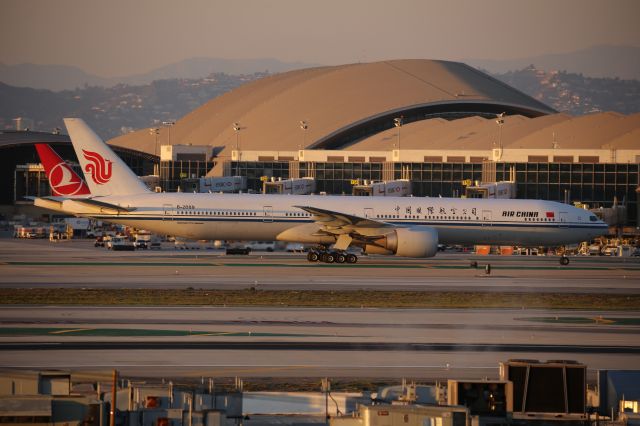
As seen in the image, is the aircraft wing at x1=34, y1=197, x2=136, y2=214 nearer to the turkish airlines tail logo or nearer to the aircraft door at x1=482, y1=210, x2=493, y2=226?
the turkish airlines tail logo

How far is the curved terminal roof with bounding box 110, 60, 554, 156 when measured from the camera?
127000 millimetres

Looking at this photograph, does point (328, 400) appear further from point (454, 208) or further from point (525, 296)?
point (454, 208)

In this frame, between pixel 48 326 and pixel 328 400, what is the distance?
1393cm

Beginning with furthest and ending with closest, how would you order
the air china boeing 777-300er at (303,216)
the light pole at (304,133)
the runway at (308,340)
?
the light pole at (304,133), the air china boeing 777-300er at (303,216), the runway at (308,340)

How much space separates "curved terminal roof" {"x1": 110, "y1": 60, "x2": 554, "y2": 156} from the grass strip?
8330 centimetres

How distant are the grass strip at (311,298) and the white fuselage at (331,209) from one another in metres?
17.5

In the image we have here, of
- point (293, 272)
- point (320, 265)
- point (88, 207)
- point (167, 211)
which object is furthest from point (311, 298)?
point (88, 207)

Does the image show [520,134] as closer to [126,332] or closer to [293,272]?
[293,272]

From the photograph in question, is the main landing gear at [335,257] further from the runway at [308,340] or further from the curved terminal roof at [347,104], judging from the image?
the curved terminal roof at [347,104]

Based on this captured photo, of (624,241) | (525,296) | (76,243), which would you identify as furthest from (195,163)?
(525,296)

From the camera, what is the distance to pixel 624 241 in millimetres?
85188

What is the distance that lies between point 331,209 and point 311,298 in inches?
818

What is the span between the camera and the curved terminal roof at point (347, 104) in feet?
417

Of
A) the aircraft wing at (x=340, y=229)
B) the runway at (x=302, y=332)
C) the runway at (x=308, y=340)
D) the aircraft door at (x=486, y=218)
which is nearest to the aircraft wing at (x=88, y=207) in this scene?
the runway at (x=302, y=332)
